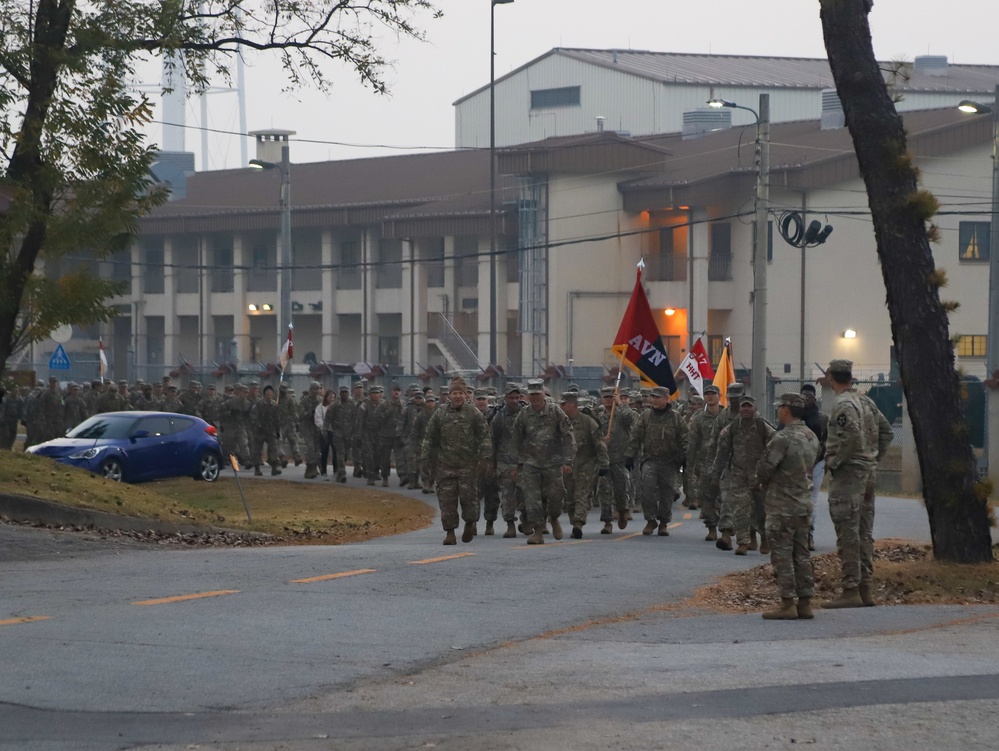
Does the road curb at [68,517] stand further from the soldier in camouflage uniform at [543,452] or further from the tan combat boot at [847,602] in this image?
the tan combat boot at [847,602]

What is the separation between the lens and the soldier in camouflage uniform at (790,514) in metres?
11.4

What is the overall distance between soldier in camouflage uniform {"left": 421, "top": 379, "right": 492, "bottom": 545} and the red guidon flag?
5.45 meters

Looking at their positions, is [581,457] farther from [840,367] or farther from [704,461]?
[840,367]

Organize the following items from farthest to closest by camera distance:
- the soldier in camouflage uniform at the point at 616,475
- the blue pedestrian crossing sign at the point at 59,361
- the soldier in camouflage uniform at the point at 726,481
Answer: the blue pedestrian crossing sign at the point at 59,361
the soldier in camouflage uniform at the point at 616,475
the soldier in camouflage uniform at the point at 726,481

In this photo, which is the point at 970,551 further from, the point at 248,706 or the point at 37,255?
the point at 37,255

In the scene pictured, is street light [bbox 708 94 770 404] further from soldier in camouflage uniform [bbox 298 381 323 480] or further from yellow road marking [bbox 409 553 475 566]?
yellow road marking [bbox 409 553 475 566]

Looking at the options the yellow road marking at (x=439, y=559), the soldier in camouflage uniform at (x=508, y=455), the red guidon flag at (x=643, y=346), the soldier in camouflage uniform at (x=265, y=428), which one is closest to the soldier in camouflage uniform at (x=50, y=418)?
the soldier in camouflage uniform at (x=265, y=428)

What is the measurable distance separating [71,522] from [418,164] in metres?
49.1

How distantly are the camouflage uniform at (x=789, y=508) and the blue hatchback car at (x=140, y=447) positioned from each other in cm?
1775

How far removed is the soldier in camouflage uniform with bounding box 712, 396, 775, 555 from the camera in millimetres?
16781

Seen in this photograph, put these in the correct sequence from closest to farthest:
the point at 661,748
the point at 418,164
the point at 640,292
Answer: the point at 661,748
the point at 640,292
the point at 418,164

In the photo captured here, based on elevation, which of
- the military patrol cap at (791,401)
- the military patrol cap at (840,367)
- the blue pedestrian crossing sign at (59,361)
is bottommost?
the military patrol cap at (791,401)

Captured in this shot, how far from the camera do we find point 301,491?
94.3 feet

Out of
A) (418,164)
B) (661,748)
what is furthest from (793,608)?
(418,164)
